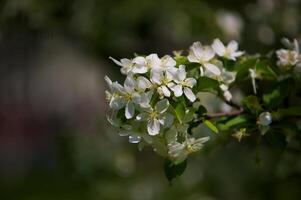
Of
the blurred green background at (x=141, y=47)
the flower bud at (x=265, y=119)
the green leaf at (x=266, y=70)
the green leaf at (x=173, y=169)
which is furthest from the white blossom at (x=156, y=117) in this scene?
the blurred green background at (x=141, y=47)

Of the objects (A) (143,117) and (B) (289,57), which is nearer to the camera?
(A) (143,117)

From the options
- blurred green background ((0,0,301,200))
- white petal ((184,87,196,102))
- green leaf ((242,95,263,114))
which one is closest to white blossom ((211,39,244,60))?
green leaf ((242,95,263,114))

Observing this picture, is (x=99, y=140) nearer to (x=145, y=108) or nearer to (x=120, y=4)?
(x=120, y=4)

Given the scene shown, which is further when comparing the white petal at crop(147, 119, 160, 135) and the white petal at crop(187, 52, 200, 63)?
the white petal at crop(187, 52, 200, 63)

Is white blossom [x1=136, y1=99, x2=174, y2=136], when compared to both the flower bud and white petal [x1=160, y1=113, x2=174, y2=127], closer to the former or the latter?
white petal [x1=160, y1=113, x2=174, y2=127]

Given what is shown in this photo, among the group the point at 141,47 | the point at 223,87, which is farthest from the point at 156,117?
the point at 141,47

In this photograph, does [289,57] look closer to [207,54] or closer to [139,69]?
[207,54]

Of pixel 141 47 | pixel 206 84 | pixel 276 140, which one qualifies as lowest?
pixel 141 47

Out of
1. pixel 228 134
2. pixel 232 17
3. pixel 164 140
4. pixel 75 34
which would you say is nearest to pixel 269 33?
pixel 232 17
